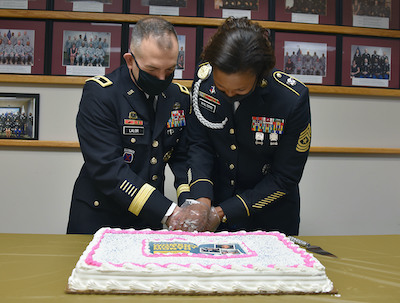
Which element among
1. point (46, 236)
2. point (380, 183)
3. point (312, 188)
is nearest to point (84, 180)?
point (46, 236)

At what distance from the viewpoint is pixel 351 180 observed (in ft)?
10.4

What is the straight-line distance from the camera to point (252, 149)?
1.88 meters

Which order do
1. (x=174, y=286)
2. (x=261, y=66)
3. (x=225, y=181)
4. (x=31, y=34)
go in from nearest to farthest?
1. (x=174, y=286)
2. (x=261, y=66)
3. (x=225, y=181)
4. (x=31, y=34)

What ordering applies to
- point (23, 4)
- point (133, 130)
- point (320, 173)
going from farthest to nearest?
point (320, 173), point (23, 4), point (133, 130)

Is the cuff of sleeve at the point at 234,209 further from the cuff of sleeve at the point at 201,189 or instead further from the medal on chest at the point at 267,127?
the medal on chest at the point at 267,127

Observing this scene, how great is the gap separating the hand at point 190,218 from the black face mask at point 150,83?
536mm

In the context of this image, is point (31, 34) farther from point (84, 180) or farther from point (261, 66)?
Answer: point (261, 66)

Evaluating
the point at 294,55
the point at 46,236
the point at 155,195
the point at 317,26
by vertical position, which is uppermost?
the point at 317,26

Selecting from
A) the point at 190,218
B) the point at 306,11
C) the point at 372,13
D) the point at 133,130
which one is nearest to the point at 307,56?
the point at 306,11

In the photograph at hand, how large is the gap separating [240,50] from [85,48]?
1.79 metres

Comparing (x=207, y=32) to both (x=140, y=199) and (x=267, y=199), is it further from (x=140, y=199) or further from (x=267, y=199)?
(x=140, y=199)

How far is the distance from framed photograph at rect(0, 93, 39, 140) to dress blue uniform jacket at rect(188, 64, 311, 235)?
4.82 ft

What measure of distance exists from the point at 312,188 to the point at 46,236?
2.17 meters

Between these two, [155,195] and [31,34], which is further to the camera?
[31,34]
